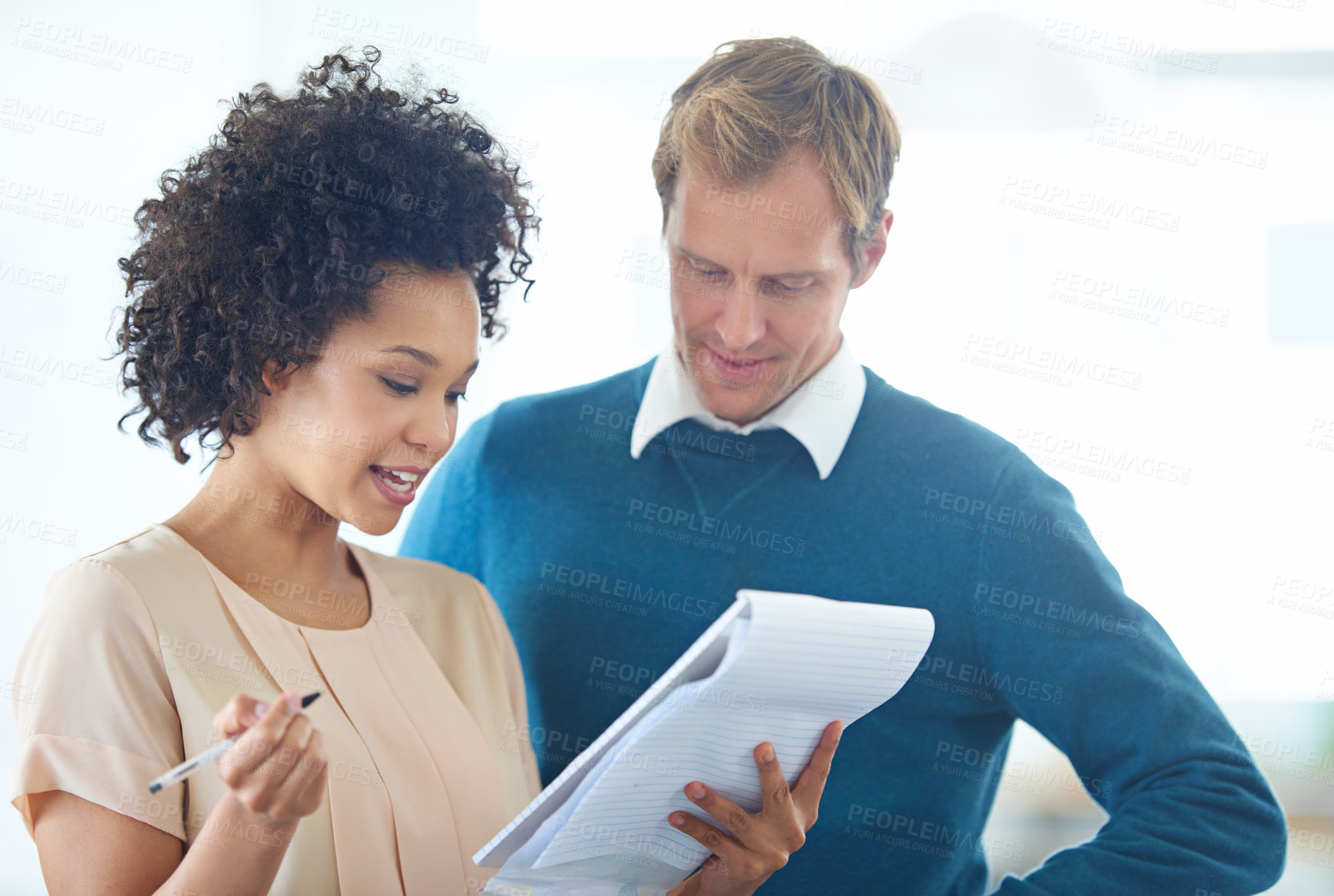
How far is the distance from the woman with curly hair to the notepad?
0.08 metres

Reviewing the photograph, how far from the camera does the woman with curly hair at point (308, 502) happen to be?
1.03 metres

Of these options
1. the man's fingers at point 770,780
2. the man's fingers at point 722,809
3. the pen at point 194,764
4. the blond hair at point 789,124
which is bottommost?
the man's fingers at point 722,809

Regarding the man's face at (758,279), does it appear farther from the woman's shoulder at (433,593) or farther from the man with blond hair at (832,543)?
the woman's shoulder at (433,593)

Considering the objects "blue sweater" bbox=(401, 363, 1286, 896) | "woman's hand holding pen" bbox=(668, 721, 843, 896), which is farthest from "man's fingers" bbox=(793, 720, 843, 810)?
"blue sweater" bbox=(401, 363, 1286, 896)

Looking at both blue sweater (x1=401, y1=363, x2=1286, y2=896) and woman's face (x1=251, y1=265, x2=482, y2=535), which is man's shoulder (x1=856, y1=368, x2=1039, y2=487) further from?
woman's face (x1=251, y1=265, x2=482, y2=535)

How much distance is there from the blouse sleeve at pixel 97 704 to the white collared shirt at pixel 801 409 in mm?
792

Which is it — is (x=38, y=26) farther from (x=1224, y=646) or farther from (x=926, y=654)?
(x=1224, y=646)

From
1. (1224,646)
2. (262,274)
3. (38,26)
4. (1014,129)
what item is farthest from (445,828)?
(38,26)

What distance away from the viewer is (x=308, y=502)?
1262mm

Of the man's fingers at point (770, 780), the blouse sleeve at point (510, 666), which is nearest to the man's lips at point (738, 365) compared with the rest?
the blouse sleeve at point (510, 666)

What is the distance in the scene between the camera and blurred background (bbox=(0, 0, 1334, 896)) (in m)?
1.52

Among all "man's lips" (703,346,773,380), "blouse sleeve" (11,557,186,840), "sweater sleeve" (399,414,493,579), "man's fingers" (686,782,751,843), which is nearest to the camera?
"blouse sleeve" (11,557,186,840)

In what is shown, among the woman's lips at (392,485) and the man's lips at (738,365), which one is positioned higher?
the man's lips at (738,365)

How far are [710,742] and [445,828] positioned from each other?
0.42m
